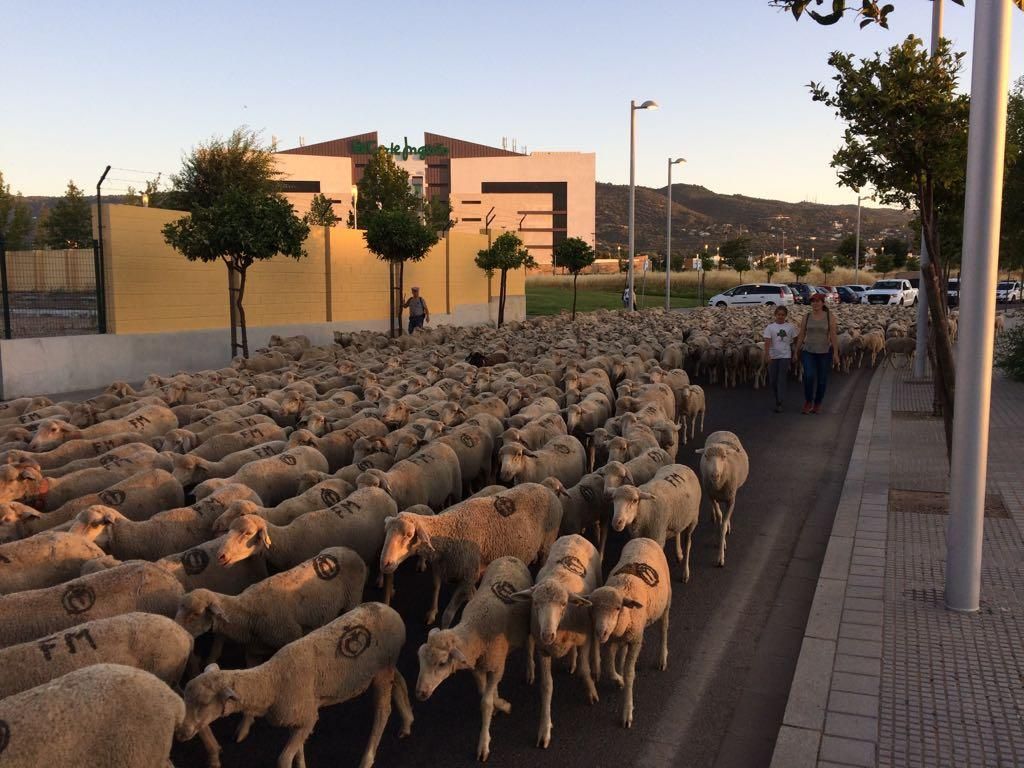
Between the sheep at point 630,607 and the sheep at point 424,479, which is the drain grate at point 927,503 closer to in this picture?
the sheep at point 630,607

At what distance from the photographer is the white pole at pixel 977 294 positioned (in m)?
5.76

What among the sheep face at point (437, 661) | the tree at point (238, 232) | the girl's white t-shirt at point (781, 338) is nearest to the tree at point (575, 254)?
the tree at point (238, 232)

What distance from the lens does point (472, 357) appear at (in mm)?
17188

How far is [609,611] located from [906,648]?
2.18 metres

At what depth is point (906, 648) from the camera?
18.2ft

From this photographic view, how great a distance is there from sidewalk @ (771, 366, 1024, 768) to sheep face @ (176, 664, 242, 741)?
9.19ft

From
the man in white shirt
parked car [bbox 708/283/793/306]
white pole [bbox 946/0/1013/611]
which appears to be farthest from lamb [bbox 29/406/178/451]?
parked car [bbox 708/283/793/306]

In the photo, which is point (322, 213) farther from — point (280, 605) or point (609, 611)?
point (609, 611)

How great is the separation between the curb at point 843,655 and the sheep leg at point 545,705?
Result: 122 centimetres

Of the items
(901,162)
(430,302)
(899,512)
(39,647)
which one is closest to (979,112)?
(901,162)

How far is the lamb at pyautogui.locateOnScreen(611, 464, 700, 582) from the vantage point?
6.47 meters

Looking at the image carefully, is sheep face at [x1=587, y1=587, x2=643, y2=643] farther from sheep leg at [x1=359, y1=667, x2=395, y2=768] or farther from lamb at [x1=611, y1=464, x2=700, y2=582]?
lamb at [x1=611, y1=464, x2=700, y2=582]

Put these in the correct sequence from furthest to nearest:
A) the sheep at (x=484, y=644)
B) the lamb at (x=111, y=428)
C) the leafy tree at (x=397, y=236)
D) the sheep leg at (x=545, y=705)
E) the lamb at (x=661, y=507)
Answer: the leafy tree at (x=397, y=236)
the lamb at (x=111, y=428)
the lamb at (x=661, y=507)
the sheep leg at (x=545, y=705)
the sheep at (x=484, y=644)

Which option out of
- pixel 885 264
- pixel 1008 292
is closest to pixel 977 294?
pixel 1008 292
